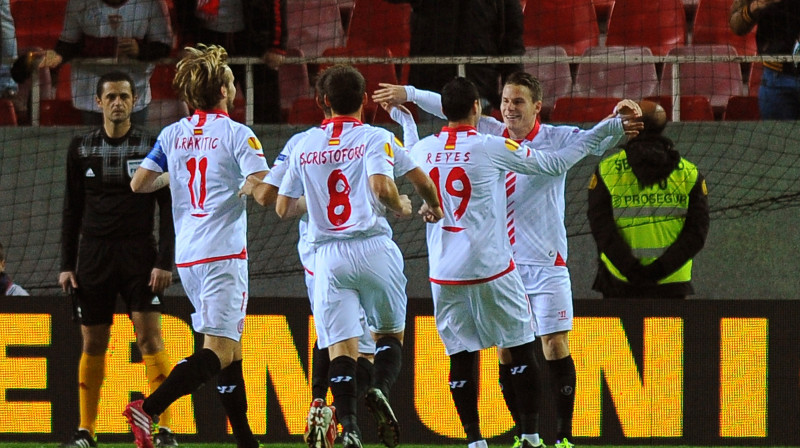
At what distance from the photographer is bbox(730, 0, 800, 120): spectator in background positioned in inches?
330

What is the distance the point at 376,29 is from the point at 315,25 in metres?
0.49

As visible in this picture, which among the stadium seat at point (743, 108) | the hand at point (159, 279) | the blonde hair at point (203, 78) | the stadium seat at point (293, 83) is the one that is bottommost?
the hand at point (159, 279)

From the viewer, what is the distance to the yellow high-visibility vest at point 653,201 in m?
6.93

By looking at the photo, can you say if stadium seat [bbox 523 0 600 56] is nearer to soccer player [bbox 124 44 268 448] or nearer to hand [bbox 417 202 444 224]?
soccer player [bbox 124 44 268 448]

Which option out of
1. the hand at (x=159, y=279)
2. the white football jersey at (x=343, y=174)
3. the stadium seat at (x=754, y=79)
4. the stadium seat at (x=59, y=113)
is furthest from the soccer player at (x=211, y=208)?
the stadium seat at (x=754, y=79)

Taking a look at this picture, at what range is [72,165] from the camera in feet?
21.7

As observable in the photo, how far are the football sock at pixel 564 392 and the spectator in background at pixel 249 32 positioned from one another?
3.16 metres

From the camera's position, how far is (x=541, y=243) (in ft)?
20.6

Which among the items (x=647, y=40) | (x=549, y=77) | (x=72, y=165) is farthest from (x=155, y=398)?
(x=647, y=40)

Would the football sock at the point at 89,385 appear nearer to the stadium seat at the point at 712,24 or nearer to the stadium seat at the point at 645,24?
the stadium seat at the point at 645,24

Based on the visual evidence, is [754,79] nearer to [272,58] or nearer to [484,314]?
[272,58]

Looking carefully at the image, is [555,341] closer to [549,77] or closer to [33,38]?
[549,77]

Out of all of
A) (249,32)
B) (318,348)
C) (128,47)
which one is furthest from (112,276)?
(249,32)

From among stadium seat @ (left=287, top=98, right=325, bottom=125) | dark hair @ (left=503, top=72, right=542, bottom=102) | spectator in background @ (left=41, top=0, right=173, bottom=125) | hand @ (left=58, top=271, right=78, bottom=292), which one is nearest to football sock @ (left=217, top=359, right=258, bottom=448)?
hand @ (left=58, top=271, right=78, bottom=292)
